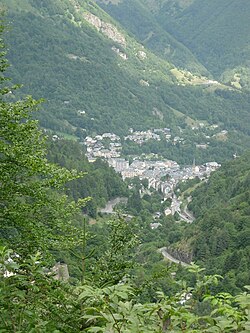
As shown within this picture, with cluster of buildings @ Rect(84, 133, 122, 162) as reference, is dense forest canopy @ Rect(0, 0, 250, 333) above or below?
above

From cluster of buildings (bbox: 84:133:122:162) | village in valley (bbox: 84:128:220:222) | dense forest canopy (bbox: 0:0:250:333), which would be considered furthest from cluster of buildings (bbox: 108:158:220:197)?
cluster of buildings (bbox: 84:133:122:162)

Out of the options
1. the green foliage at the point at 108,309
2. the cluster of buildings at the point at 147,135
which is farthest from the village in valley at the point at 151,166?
the green foliage at the point at 108,309

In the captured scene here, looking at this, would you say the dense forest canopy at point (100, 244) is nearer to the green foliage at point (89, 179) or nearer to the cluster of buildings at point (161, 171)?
the green foliage at point (89, 179)

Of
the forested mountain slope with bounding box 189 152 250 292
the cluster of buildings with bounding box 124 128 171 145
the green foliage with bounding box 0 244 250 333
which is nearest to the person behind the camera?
the green foliage with bounding box 0 244 250 333

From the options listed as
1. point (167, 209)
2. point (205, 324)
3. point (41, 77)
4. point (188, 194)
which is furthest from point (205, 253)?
point (41, 77)

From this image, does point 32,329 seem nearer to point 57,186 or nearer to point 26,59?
point 57,186

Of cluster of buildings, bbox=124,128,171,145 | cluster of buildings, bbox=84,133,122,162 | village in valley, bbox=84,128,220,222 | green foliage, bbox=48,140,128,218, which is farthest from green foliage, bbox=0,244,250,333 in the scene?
cluster of buildings, bbox=124,128,171,145

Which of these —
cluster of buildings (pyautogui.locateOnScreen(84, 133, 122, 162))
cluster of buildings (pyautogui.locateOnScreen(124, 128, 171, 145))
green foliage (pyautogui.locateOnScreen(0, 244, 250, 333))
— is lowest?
cluster of buildings (pyautogui.locateOnScreen(84, 133, 122, 162))

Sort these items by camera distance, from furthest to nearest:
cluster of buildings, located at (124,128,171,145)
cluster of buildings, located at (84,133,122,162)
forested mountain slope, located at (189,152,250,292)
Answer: cluster of buildings, located at (124,128,171,145), cluster of buildings, located at (84,133,122,162), forested mountain slope, located at (189,152,250,292)

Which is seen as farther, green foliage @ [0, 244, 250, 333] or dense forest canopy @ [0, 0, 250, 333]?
dense forest canopy @ [0, 0, 250, 333]

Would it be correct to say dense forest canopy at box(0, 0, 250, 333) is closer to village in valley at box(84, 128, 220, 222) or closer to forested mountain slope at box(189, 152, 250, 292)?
forested mountain slope at box(189, 152, 250, 292)

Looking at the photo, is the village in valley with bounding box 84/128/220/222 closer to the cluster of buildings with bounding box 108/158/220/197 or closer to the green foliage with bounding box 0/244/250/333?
the cluster of buildings with bounding box 108/158/220/197
